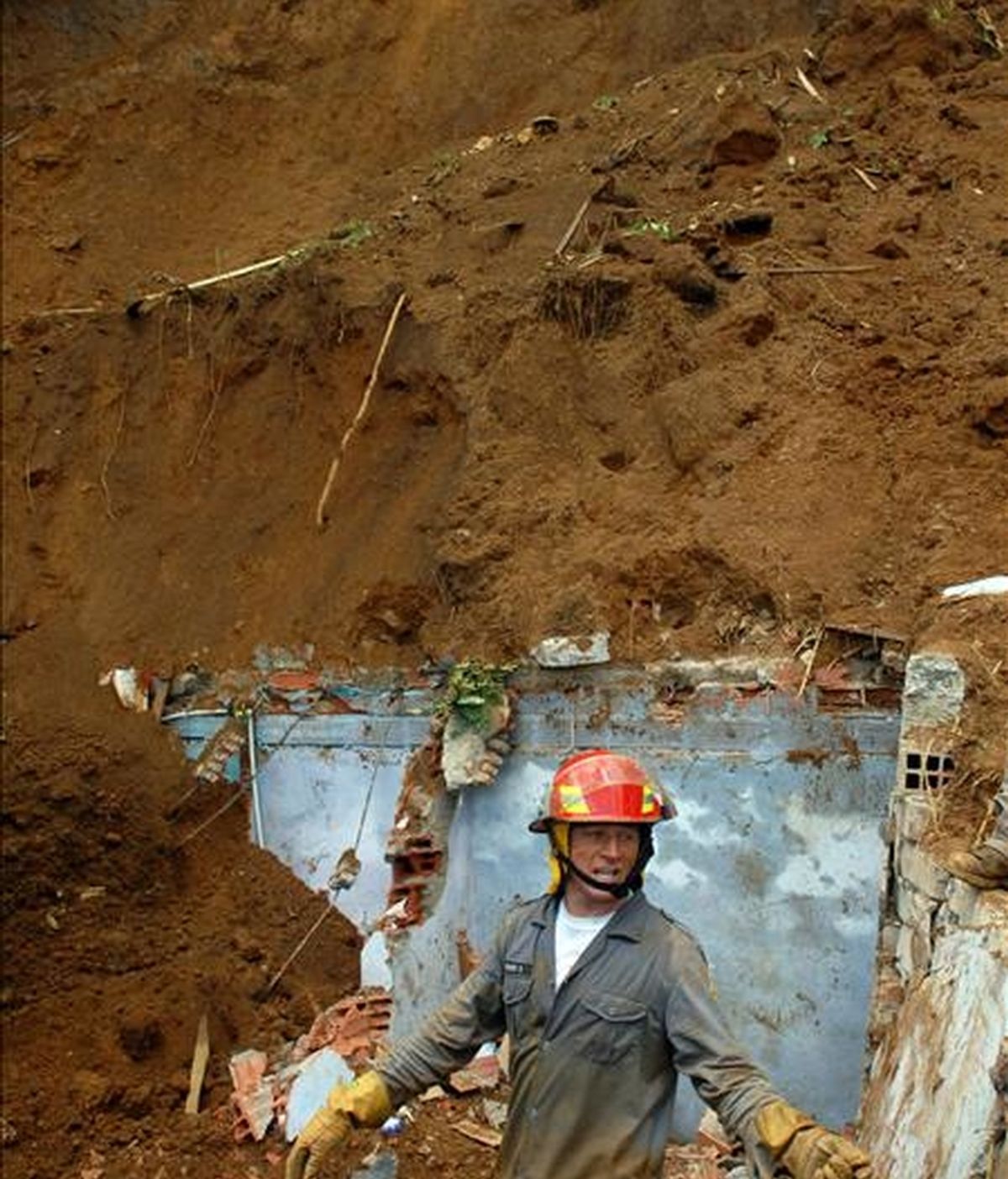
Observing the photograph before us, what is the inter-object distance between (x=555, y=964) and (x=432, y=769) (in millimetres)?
3728

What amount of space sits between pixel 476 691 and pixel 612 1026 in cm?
365

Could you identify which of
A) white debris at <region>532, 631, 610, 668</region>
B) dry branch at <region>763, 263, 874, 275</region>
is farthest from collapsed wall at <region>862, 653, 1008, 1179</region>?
dry branch at <region>763, 263, 874, 275</region>

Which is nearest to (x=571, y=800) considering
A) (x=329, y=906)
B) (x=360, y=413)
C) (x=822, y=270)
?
(x=329, y=906)

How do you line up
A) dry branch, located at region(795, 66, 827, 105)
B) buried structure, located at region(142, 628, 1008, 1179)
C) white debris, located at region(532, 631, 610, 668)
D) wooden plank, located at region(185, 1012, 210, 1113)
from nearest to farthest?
buried structure, located at region(142, 628, 1008, 1179), white debris, located at region(532, 631, 610, 668), wooden plank, located at region(185, 1012, 210, 1113), dry branch, located at region(795, 66, 827, 105)

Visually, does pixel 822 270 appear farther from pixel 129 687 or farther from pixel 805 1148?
pixel 805 1148

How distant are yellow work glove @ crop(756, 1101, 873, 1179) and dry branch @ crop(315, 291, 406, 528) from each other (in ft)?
21.1

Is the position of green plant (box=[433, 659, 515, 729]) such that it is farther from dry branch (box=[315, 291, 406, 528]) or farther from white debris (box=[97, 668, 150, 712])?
white debris (box=[97, 668, 150, 712])

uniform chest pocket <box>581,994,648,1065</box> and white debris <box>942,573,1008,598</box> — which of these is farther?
white debris <box>942,573,1008,598</box>

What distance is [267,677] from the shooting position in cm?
909

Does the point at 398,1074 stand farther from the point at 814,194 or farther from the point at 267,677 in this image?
the point at 814,194

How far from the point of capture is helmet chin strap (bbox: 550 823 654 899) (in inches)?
175

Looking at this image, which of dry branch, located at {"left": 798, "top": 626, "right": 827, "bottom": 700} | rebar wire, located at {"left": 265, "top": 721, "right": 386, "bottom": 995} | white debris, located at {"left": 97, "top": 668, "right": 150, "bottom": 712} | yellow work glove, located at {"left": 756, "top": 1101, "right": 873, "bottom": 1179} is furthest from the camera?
white debris, located at {"left": 97, "top": 668, "right": 150, "bottom": 712}

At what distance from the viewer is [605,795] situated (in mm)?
4418

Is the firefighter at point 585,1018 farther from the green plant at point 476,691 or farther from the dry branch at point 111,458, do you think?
the dry branch at point 111,458
